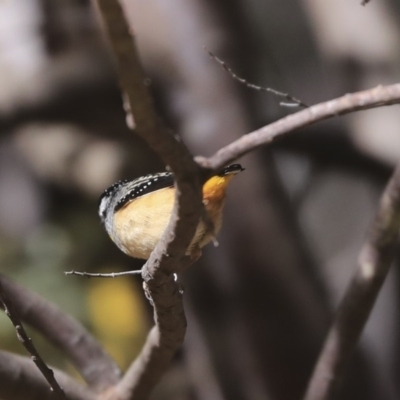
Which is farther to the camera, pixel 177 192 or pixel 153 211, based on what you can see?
pixel 153 211

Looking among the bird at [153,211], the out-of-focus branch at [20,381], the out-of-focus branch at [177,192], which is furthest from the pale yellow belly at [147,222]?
the out-of-focus branch at [20,381]

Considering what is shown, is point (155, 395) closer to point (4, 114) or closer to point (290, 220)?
point (290, 220)

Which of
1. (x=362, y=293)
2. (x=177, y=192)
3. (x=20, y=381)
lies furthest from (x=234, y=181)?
(x=177, y=192)

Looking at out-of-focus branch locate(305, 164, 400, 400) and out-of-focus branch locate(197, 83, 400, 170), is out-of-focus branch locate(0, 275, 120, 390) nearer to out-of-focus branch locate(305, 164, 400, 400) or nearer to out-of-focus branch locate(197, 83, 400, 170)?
out-of-focus branch locate(305, 164, 400, 400)

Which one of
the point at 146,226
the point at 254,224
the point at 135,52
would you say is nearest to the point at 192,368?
the point at 254,224

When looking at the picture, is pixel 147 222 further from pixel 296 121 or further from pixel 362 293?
pixel 362 293

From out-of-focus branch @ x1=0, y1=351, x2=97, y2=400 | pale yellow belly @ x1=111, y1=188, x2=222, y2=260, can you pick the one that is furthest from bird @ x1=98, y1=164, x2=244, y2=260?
out-of-focus branch @ x1=0, y1=351, x2=97, y2=400
